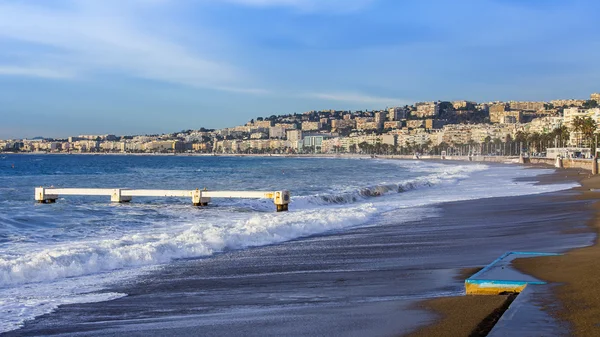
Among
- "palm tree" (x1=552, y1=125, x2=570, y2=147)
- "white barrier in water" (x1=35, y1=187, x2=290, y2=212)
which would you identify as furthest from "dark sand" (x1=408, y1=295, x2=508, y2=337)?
"palm tree" (x1=552, y1=125, x2=570, y2=147)

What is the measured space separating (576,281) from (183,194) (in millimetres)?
22447

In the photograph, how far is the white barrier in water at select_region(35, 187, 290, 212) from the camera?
86.1 feet

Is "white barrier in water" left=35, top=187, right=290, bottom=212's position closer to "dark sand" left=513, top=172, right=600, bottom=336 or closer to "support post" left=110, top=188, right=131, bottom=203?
"support post" left=110, top=188, right=131, bottom=203

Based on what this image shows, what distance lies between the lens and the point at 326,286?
940cm

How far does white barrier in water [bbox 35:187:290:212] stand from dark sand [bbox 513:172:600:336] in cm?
1569

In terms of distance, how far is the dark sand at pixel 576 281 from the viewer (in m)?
5.82

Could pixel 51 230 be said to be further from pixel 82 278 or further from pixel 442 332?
pixel 442 332

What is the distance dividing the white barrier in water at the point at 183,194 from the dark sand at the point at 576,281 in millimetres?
15688

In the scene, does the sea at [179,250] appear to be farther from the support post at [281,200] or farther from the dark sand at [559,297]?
the support post at [281,200]

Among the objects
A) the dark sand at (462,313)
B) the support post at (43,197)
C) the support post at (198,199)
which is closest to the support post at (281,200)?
the support post at (198,199)

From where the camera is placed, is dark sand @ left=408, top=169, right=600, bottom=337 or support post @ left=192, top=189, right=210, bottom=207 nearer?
dark sand @ left=408, top=169, right=600, bottom=337

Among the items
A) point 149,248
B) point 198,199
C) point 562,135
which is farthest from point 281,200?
point 562,135

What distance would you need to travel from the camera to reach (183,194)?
28750mm

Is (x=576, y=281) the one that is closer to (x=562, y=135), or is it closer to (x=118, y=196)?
(x=118, y=196)
